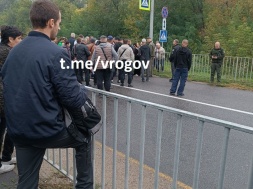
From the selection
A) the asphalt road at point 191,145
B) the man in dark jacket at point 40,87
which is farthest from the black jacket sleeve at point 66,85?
the asphalt road at point 191,145

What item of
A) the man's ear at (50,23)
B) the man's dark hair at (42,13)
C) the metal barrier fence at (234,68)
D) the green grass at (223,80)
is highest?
the man's dark hair at (42,13)

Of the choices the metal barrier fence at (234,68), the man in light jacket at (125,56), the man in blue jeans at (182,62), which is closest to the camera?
the man in blue jeans at (182,62)

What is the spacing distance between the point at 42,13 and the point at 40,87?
0.54 m

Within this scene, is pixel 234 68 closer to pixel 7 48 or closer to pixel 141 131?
pixel 7 48

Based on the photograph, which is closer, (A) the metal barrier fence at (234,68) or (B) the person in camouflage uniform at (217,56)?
(B) the person in camouflage uniform at (217,56)

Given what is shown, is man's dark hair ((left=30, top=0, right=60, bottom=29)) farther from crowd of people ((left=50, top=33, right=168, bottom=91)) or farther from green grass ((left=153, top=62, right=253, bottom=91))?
green grass ((left=153, top=62, right=253, bottom=91))

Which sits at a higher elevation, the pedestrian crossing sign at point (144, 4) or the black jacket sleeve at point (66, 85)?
the pedestrian crossing sign at point (144, 4)

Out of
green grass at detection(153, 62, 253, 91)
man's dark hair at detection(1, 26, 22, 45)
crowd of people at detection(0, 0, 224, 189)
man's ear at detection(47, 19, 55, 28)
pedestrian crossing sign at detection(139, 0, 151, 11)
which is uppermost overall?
pedestrian crossing sign at detection(139, 0, 151, 11)

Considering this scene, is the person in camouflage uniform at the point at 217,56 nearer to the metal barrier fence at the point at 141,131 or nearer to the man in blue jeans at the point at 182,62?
the man in blue jeans at the point at 182,62

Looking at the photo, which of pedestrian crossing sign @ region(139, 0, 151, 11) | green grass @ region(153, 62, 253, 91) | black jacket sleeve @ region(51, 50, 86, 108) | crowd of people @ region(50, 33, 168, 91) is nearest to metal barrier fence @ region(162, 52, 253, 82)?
green grass @ region(153, 62, 253, 91)

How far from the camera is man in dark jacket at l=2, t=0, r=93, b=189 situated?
2199 millimetres

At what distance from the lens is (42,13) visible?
7.43 feet

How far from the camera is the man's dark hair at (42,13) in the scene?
2.26 metres

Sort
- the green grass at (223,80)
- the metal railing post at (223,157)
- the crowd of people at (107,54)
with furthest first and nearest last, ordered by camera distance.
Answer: the green grass at (223,80)
the crowd of people at (107,54)
the metal railing post at (223,157)
